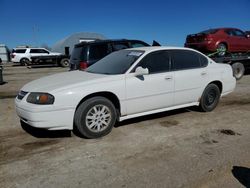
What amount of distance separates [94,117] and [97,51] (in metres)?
5.20

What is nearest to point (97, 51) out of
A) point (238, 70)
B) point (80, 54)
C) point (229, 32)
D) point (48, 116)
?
point (80, 54)

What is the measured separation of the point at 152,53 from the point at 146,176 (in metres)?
2.88

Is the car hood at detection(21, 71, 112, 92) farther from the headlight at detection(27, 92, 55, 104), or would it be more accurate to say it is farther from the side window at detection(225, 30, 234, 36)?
the side window at detection(225, 30, 234, 36)

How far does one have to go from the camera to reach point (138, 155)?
4.36m

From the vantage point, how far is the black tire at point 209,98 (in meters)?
6.63

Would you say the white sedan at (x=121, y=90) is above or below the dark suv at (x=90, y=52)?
below

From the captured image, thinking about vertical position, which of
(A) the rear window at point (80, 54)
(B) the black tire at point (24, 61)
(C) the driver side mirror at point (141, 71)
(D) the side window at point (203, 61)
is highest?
(A) the rear window at point (80, 54)

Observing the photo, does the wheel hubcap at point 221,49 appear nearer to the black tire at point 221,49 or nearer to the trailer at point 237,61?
the black tire at point 221,49

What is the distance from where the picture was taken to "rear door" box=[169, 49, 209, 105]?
6090mm

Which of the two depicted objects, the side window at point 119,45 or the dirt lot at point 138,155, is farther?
the side window at point 119,45

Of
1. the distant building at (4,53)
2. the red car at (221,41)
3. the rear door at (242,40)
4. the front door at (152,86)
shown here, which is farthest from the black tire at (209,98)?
the distant building at (4,53)

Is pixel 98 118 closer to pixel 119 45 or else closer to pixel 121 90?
pixel 121 90

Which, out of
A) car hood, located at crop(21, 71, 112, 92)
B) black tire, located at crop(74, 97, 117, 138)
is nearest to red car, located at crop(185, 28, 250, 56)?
car hood, located at crop(21, 71, 112, 92)

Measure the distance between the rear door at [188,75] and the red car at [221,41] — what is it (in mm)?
6659
